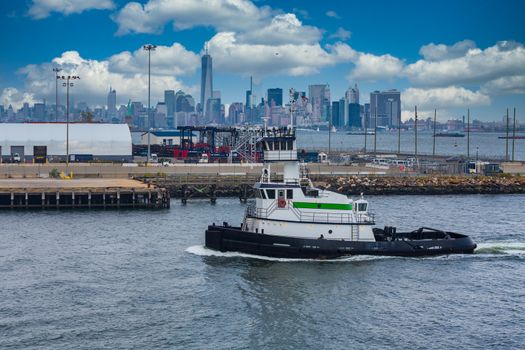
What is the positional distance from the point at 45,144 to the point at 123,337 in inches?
3445

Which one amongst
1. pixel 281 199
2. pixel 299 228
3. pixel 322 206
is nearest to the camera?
pixel 299 228

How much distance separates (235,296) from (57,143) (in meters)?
82.0

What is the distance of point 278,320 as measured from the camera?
34812 mm

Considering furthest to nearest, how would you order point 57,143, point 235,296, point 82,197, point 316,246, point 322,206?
point 57,143 < point 82,197 < point 322,206 < point 316,246 < point 235,296

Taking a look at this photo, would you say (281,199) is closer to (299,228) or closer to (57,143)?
(299,228)

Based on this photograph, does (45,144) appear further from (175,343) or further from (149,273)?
(175,343)

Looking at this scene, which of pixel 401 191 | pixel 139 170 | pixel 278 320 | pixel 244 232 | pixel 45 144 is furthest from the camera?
pixel 45 144

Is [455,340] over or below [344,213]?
below

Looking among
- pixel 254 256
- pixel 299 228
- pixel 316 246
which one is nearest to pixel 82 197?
pixel 254 256

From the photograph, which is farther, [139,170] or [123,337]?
[139,170]

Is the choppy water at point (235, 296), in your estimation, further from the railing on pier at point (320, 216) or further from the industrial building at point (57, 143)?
the industrial building at point (57, 143)

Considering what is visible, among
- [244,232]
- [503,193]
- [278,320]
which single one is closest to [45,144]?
[503,193]

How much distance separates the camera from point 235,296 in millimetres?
38500

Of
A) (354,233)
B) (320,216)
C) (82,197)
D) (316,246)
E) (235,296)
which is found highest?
(320,216)
